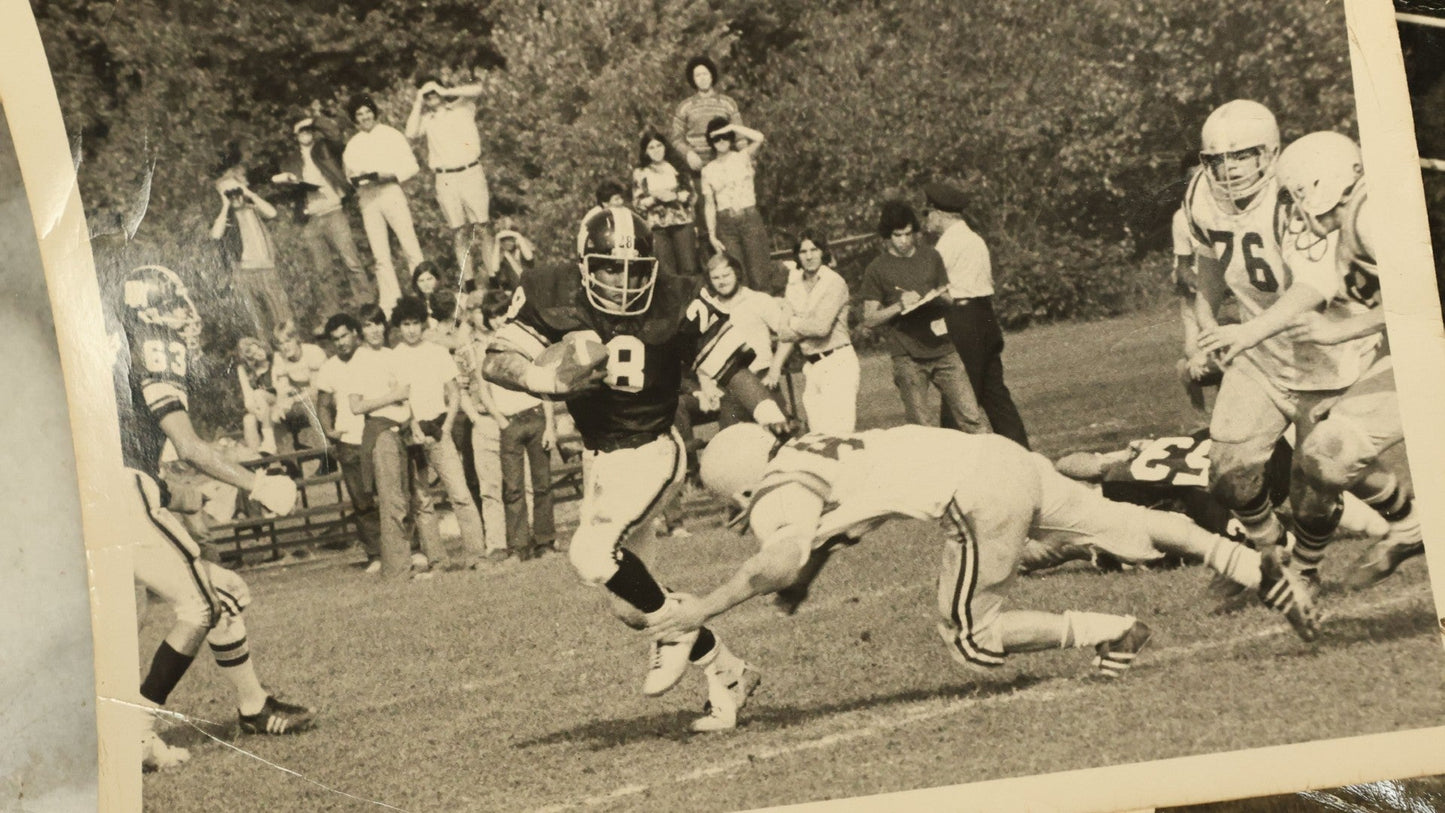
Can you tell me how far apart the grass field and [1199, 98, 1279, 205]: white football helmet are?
0.64 m

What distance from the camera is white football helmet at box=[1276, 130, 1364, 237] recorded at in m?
4.11

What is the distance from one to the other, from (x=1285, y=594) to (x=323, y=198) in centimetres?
312

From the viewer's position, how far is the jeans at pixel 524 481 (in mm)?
4133

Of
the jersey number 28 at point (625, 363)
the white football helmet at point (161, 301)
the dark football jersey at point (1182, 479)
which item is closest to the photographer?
the white football helmet at point (161, 301)

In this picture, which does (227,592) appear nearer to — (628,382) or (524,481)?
(524,481)

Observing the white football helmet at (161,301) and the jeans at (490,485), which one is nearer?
the white football helmet at (161,301)

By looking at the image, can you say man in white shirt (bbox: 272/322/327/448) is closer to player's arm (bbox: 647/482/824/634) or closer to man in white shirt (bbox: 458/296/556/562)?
man in white shirt (bbox: 458/296/556/562)

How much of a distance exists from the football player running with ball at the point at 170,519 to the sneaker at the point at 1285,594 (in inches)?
114

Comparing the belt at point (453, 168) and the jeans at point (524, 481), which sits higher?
the belt at point (453, 168)

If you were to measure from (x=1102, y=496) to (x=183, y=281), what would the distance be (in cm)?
281

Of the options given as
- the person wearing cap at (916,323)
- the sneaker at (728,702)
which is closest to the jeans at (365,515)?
the sneaker at (728,702)

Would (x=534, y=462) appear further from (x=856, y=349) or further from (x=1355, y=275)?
(x=1355, y=275)

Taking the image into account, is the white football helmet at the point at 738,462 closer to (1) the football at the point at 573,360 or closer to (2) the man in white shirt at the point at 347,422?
(1) the football at the point at 573,360

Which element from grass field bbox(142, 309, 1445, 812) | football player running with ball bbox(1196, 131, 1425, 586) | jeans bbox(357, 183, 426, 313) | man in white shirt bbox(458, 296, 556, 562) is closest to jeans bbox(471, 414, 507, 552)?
man in white shirt bbox(458, 296, 556, 562)
